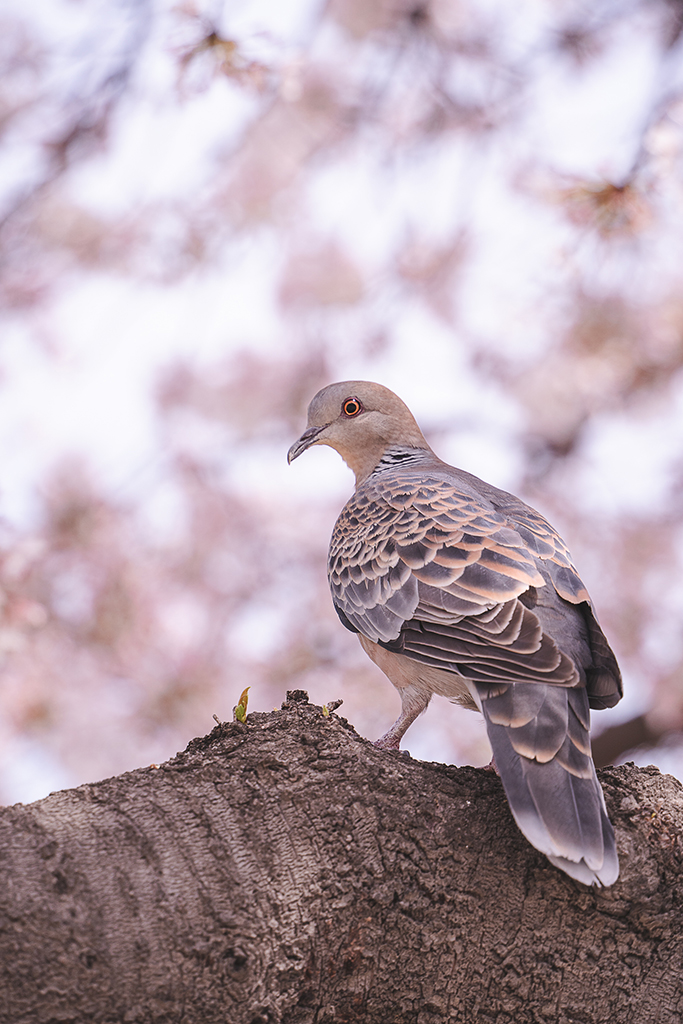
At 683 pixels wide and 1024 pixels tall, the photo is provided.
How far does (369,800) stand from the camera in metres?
2.21

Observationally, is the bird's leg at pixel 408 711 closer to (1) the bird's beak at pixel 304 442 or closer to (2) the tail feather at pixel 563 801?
(2) the tail feather at pixel 563 801

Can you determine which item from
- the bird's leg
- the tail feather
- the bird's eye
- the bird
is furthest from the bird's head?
the tail feather

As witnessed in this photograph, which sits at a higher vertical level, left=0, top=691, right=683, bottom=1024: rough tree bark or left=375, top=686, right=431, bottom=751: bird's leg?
left=375, top=686, right=431, bottom=751: bird's leg

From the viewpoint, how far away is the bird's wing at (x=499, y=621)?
2.16 metres

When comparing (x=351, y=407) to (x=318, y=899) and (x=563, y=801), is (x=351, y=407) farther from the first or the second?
(x=318, y=899)

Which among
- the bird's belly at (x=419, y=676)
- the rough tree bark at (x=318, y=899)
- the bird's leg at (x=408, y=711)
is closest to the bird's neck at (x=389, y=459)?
the bird's belly at (x=419, y=676)

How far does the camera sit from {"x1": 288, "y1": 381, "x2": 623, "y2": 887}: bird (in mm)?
2170

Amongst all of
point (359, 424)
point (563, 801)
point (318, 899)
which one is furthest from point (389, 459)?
point (318, 899)

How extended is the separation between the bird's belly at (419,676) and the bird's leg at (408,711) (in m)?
0.02

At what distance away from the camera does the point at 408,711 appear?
3004 millimetres

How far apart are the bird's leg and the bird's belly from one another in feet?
0.05

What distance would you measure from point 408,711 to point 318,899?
3.20 feet

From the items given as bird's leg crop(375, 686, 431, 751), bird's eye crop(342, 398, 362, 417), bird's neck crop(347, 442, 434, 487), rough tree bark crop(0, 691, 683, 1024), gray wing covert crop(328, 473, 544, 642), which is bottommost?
rough tree bark crop(0, 691, 683, 1024)

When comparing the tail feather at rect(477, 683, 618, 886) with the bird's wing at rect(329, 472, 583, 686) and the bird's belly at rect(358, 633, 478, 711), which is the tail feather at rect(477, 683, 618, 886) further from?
the bird's belly at rect(358, 633, 478, 711)
